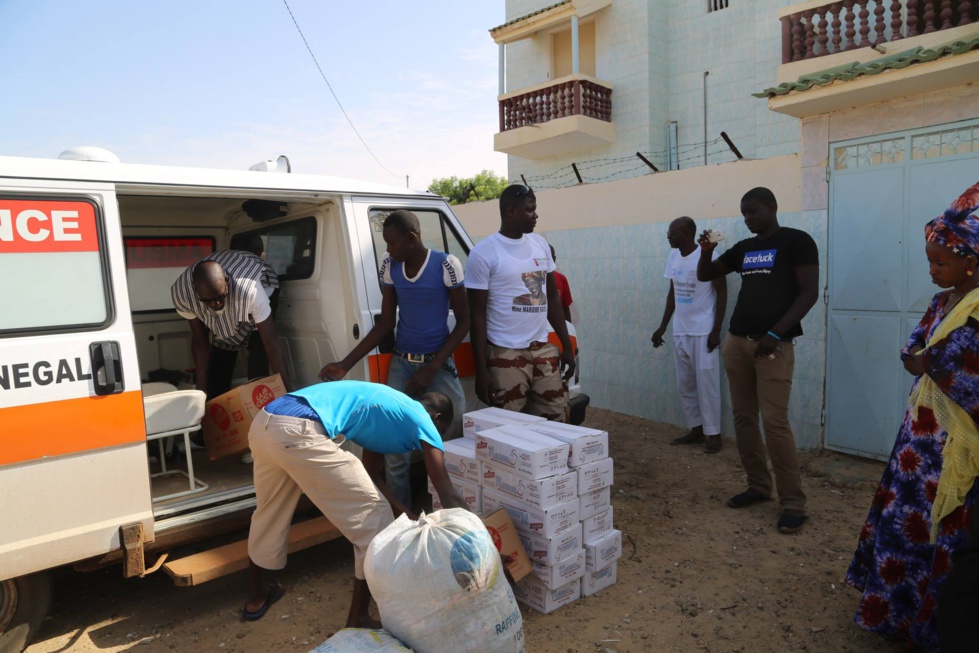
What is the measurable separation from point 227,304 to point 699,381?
387 centimetres

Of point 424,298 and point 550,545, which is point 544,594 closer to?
point 550,545

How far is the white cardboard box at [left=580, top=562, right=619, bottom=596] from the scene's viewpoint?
3.32m

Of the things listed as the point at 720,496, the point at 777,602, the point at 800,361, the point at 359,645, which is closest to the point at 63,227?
the point at 359,645

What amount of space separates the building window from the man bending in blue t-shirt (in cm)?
1249

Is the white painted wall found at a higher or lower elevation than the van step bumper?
higher

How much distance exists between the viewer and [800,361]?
5402mm

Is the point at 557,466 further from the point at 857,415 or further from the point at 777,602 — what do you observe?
the point at 857,415

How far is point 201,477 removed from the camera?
399 centimetres

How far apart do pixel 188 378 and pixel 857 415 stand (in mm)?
5002

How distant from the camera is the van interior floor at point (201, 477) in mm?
3586

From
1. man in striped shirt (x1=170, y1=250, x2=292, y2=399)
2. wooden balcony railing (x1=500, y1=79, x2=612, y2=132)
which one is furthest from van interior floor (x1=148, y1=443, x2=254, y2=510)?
wooden balcony railing (x1=500, y1=79, x2=612, y2=132)

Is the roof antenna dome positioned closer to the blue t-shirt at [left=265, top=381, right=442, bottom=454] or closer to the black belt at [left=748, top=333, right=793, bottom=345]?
the blue t-shirt at [left=265, top=381, right=442, bottom=454]

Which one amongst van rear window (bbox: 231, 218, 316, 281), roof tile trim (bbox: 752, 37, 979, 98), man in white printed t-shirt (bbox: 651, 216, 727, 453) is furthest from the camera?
man in white printed t-shirt (bbox: 651, 216, 727, 453)

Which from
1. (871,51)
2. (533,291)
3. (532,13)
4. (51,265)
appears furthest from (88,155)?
(532,13)
